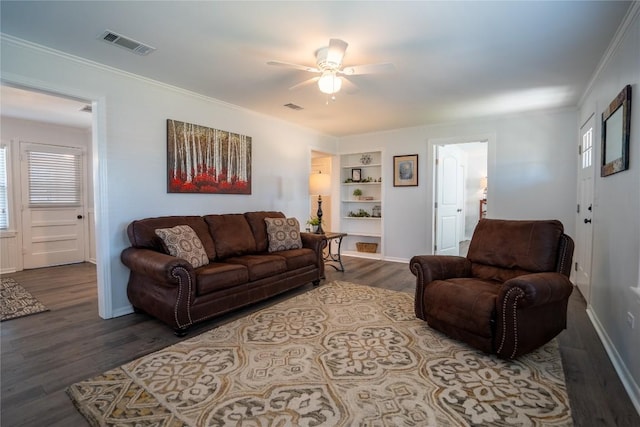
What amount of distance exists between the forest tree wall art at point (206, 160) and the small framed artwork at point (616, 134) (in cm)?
385

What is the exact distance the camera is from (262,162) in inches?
186

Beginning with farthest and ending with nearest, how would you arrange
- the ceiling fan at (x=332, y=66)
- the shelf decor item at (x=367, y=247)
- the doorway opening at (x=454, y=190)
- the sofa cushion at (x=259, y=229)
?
the shelf decor item at (x=367, y=247), the doorway opening at (x=454, y=190), the sofa cushion at (x=259, y=229), the ceiling fan at (x=332, y=66)

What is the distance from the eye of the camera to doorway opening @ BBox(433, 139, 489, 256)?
5.49 meters

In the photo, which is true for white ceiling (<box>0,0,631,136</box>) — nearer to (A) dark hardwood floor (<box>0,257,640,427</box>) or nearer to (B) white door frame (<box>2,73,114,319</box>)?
(B) white door frame (<box>2,73,114,319</box>)

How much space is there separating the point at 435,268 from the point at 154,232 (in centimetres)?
267

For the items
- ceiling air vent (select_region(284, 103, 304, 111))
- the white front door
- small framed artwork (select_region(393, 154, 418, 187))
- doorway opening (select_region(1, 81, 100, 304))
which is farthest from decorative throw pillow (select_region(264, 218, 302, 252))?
the white front door

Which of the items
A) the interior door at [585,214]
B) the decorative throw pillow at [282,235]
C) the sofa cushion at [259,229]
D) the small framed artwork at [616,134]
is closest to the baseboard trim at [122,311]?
the sofa cushion at [259,229]

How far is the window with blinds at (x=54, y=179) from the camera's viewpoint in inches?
207

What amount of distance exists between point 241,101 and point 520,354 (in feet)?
12.8

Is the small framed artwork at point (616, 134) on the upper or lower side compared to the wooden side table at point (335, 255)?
upper

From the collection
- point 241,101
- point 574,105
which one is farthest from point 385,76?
point 574,105

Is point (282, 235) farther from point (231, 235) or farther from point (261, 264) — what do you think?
point (261, 264)

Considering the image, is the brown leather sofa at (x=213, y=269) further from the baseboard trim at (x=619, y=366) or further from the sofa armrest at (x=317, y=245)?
the baseboard trim at (x=619, y=366)

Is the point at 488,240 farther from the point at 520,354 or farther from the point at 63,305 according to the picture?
the point at 63,305
